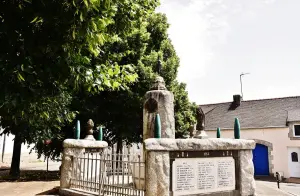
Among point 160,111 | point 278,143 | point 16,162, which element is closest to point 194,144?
point 160,111

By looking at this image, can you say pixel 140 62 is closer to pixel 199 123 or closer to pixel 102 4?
pixel 199 123

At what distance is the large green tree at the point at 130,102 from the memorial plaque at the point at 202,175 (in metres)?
10.1

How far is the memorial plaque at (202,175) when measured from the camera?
6033mm

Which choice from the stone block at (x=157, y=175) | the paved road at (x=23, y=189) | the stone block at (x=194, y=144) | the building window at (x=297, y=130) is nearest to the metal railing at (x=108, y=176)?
the stone block at (x=157, y=175)

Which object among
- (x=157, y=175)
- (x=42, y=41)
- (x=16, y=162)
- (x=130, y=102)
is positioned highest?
(x=130, y=102)

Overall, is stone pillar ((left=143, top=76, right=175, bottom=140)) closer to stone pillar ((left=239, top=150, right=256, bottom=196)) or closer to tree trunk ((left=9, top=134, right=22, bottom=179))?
stone pillar ((left=239, top=150, right=256, bottom=196))

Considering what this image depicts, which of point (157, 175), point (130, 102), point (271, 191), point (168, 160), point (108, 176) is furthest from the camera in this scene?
point (130, 102)

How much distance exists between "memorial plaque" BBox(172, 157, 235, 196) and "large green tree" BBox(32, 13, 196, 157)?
33.2ft

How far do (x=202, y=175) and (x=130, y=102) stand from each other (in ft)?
36.6

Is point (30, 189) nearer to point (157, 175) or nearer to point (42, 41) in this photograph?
point (157, 175)

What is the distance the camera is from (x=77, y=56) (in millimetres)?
5371

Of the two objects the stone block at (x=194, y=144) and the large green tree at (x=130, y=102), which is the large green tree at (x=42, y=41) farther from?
the large green tree at (x=130, y=102)

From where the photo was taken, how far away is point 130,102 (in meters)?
17.1

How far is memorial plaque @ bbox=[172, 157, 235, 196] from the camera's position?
6.03 meters
